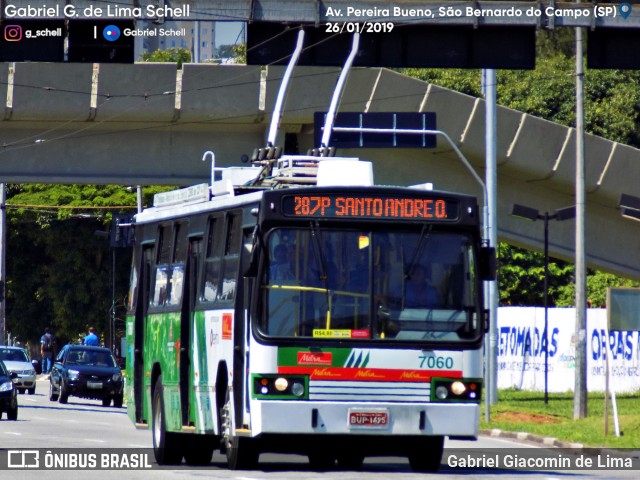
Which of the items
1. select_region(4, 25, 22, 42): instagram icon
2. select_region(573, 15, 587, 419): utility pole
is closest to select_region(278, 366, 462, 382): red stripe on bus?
select_region(4, 25, 22, 42): instagram icon

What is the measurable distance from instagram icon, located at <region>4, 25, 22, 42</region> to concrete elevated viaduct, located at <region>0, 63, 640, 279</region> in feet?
30.0

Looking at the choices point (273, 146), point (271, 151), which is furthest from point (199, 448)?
point (273, 146)

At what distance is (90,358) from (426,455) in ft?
81.8

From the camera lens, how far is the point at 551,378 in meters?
41.6

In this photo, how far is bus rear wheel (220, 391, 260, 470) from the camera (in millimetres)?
16438

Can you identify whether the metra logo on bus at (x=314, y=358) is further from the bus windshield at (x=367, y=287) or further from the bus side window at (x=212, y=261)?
the bus side window at (x=212, y=261)

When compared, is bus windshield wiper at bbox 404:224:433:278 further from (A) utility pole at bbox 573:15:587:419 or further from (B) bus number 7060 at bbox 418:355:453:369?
(A) utility pole at bbox 573:15:587:419

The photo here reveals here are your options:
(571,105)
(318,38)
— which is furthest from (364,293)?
(571,105)

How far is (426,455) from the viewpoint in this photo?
17.0 meters

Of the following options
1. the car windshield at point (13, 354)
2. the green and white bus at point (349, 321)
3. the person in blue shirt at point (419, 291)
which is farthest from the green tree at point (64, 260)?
the person in blue shirt at point (419, 291)

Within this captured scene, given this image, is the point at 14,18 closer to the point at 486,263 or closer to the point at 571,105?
the point at 486,263

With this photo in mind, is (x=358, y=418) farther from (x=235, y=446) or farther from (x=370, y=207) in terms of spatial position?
(x=370, y=207)

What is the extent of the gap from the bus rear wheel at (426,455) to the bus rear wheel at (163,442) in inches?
127

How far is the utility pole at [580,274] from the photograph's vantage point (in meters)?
29.4
